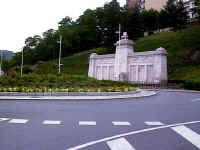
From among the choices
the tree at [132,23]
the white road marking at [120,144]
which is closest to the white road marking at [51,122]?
the white road marking at [120,144]

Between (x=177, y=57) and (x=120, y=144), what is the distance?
40.7 meters

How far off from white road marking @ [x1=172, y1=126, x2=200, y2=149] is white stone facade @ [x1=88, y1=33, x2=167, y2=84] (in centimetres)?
2356

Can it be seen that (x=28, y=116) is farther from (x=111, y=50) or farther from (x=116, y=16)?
(x=116, y=16)

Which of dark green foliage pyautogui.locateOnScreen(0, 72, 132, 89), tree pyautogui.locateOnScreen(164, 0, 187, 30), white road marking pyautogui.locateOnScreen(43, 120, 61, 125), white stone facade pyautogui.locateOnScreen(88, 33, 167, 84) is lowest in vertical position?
white road marking pyautogui.locateOnScreen(43, 120, 61, 125)

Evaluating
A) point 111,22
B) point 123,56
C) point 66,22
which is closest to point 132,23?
point 111,22

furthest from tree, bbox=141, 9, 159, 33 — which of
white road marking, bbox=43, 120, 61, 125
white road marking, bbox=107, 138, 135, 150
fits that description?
white road marking, bbox=107, 138, 135, 150

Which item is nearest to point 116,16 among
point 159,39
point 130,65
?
point 159,39

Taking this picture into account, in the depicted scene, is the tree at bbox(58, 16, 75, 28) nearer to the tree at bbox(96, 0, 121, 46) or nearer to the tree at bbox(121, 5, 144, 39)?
the tree at bbox(96, 0, 121, 46)

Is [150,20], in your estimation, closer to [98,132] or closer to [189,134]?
[189,134]

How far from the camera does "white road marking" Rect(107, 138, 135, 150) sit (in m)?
5.20

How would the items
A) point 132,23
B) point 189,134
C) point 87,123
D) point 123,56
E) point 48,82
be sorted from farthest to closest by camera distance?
1. point 132,23
2. point 123,56
3. point 48,82
4. point 87,123
5. point 189,134

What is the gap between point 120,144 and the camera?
552 cm

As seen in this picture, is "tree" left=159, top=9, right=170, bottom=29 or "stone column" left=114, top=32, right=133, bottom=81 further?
"tree" left=159, top=9, right=170, bottom=29

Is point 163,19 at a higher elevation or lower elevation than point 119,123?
higher
